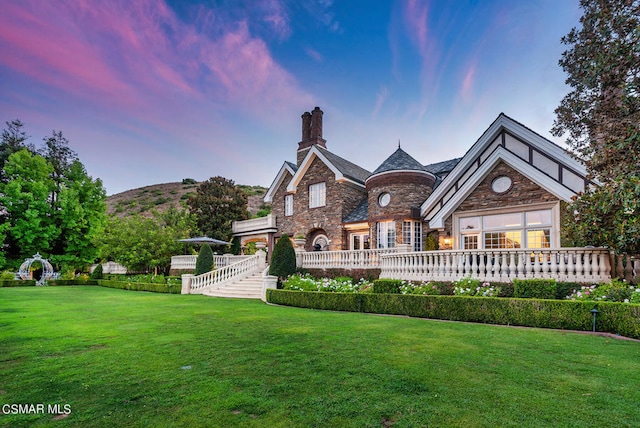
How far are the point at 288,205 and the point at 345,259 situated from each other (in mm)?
10139

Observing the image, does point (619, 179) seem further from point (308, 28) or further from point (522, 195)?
point (308, 28)

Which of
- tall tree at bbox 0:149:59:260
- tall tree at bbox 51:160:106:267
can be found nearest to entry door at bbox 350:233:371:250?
tall tree at bbox 51:160:106:267

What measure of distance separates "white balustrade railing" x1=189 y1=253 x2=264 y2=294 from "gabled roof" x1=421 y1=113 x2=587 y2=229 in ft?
35.9

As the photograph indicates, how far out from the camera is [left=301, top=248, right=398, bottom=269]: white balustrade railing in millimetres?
15594

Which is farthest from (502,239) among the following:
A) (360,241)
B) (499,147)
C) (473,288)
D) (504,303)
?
(360,241)

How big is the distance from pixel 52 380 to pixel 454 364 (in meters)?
5.04

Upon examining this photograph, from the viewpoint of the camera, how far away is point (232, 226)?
29344 millimetres

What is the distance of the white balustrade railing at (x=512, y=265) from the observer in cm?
919

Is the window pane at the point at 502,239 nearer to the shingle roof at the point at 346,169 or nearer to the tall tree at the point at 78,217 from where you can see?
the shingle roof at the point at 346,169

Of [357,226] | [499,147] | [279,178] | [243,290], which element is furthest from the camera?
[279,178]

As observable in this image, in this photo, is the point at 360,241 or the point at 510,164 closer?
the point at 510,164

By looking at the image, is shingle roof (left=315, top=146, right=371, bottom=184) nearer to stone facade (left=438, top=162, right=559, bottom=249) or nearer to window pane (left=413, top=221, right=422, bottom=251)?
window pane (left=413, top=221, right=422, bottom=251)

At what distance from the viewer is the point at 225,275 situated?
1894 centimetres

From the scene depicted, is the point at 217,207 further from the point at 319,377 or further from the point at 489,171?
the point at 319,377
